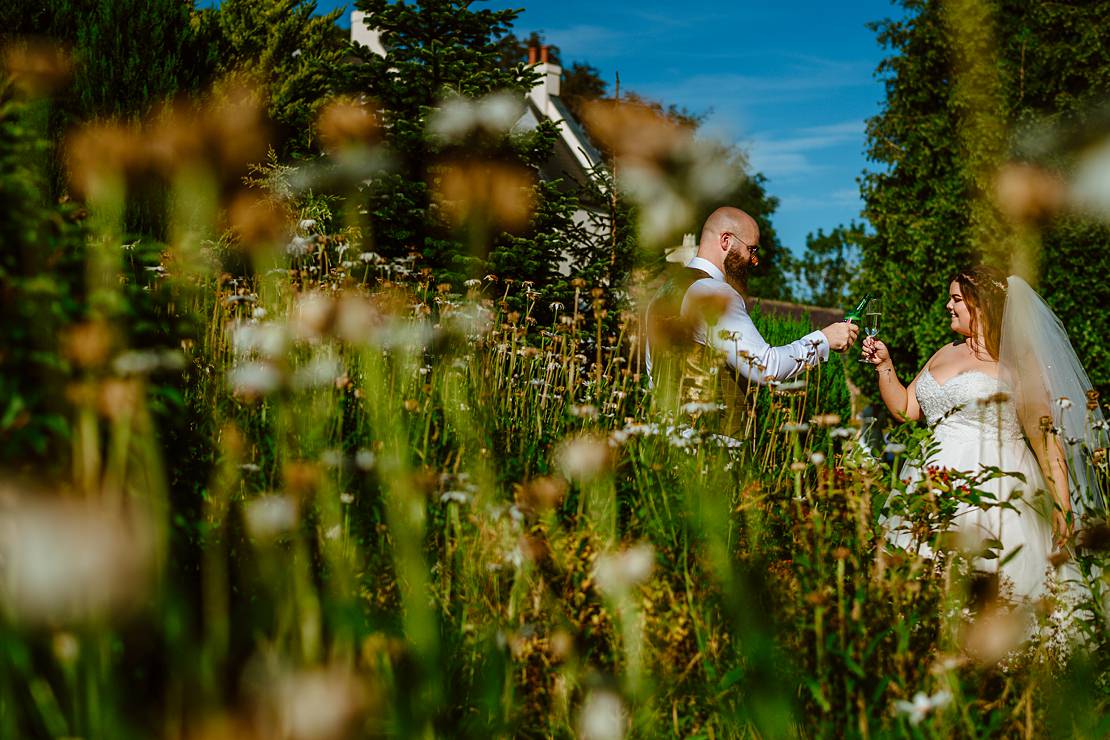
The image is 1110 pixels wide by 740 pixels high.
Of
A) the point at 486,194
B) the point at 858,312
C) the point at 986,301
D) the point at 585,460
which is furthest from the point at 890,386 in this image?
the point at 486,194

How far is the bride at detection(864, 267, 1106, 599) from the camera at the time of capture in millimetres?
4492

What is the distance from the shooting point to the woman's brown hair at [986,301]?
16.6 feet

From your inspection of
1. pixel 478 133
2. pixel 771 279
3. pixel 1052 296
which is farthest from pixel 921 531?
pixel 771 279

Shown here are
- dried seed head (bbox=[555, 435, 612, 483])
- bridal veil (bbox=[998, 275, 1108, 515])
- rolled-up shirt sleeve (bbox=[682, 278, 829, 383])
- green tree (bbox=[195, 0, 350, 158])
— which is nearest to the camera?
dried seed head (bbox=[555, 435, 612, 483])

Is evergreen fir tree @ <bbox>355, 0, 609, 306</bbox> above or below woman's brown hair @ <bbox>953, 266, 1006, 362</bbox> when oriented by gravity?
above

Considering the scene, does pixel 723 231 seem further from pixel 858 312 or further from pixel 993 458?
pixel 993 458

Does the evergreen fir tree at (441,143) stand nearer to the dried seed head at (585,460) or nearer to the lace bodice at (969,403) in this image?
the lace bodice at (969,403)

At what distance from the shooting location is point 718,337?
13.7 ft

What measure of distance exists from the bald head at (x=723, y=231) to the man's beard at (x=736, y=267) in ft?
0.12

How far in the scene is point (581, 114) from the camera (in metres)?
28.1

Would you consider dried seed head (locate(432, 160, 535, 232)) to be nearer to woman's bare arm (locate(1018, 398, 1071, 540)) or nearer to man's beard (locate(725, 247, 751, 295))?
man's beard (locate(725, 247, 751, 295))

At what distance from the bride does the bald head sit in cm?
93

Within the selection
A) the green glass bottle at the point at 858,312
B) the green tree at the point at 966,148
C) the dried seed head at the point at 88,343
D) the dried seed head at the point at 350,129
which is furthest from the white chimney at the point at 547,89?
the dried seed head at the point at 88,343

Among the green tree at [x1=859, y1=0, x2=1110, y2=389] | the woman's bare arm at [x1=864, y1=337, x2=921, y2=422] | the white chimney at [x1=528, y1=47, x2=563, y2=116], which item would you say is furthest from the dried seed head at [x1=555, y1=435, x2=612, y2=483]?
the white chimney at [x1=528, y1=47, x2=563, y2=116]
